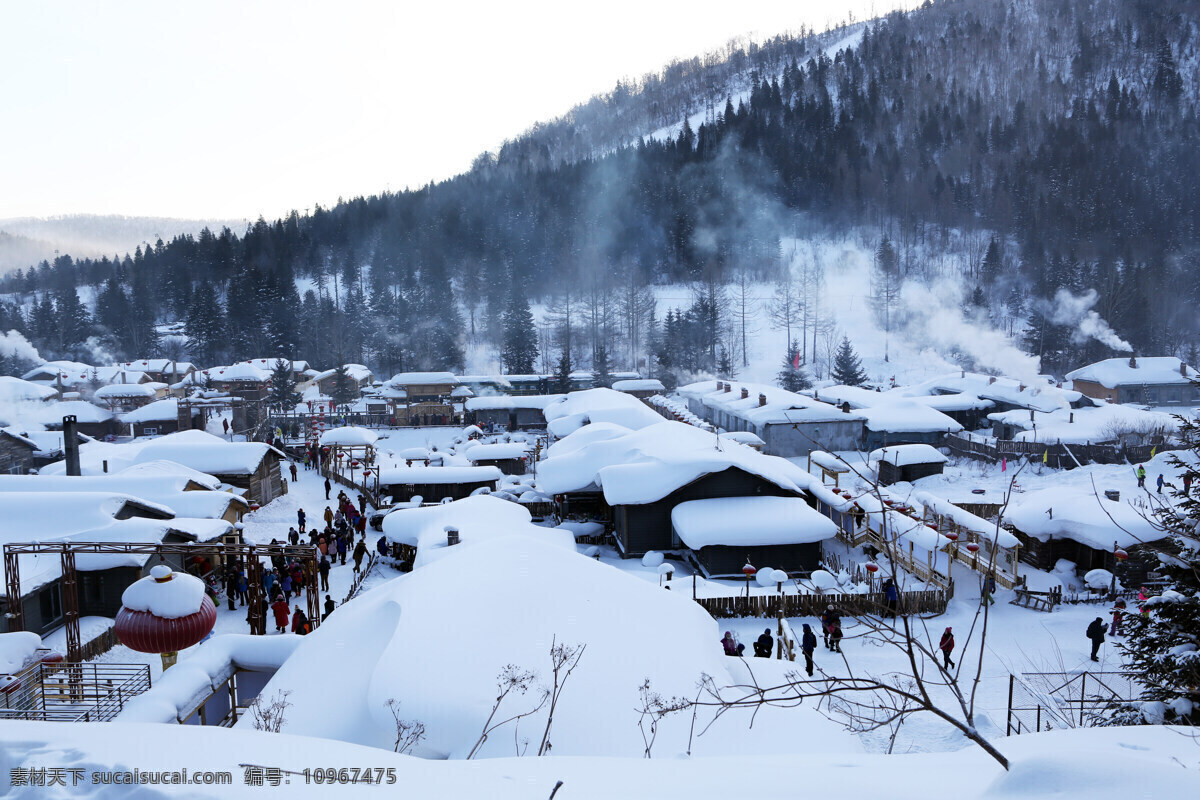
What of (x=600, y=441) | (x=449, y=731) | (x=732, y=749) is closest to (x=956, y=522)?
(x=600, y=441)

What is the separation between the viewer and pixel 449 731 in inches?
345

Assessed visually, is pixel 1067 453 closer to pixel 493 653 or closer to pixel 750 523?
pixel 750 523

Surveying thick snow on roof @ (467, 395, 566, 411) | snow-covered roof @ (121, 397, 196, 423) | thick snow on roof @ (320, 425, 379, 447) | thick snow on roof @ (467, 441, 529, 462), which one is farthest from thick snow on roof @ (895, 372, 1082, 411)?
snow-covered roof @ (121, 397, 196, 423)

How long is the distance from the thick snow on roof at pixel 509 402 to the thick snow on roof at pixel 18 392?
32.0 metres

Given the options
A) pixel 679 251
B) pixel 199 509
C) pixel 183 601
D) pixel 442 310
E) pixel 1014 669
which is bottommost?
pixel 1014 669

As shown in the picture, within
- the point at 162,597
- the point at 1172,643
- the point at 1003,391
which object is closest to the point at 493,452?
the point at 162,597

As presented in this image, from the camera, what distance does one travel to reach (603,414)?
123 feet

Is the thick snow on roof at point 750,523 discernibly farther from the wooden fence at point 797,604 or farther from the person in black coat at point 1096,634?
the person in black coat at point 1096,634

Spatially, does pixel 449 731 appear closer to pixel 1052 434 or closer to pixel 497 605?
pixel 497 605

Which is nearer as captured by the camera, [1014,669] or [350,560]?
[1014,669]

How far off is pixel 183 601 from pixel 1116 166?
11473 cm

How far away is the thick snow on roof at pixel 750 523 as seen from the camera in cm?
2081

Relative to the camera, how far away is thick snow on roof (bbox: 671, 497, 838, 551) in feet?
Answer: 68.3

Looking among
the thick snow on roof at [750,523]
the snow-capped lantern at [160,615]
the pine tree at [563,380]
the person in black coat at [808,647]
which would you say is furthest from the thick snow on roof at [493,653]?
the pine tree at [563,380]
